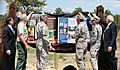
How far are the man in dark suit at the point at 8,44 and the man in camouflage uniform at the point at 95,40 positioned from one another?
2224mm

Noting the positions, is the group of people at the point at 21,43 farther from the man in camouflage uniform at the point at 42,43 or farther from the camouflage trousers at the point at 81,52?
the camouflage trousers at the point at 81,52

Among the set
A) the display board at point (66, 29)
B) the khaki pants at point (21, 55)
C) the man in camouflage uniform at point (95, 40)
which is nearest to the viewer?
the khaki pants at point (21, 55)

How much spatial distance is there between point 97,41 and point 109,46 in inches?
29.2

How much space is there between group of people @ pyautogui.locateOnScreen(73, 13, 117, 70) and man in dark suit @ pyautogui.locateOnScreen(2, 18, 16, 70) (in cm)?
180

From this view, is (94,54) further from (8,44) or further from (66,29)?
(8,44)

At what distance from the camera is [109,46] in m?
10.4

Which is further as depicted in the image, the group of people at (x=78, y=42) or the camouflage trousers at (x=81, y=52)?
the camouflage trousers at (x=81, y=52)

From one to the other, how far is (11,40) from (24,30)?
426mm

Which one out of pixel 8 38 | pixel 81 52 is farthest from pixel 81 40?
pixel 8 38

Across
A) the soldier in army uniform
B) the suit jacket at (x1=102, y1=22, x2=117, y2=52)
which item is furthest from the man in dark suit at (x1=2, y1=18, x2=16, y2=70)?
the suit jacket at (x1=102, y1=22, x2=117, y2=52)

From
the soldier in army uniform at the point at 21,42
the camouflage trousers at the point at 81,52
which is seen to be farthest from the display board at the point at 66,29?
the soldier in army uniform at the point at 21,42

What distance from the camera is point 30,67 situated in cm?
1395

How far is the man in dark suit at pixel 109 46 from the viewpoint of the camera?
34.1 feet

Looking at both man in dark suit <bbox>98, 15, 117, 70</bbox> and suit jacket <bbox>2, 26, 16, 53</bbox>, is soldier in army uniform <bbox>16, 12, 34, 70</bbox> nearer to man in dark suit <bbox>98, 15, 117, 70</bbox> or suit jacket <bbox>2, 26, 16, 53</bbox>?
suit jacket <bbox>2, 26, 16, 53</bbox>
